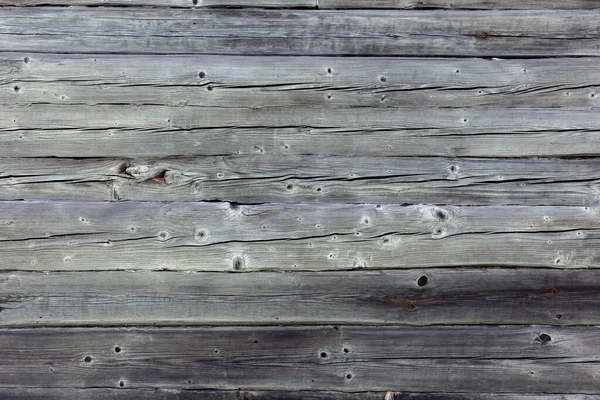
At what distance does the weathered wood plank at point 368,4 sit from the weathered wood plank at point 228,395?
4.57ft

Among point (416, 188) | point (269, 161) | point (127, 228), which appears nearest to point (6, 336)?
point (127, 228)

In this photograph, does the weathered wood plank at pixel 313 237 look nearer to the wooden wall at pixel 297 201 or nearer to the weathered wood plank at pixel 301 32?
the wooden wall at pixel 297 201

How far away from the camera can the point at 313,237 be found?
170 cm

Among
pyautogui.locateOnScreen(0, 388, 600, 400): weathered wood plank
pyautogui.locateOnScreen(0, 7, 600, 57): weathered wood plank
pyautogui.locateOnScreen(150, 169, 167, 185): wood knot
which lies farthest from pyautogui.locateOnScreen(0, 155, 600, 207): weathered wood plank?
pyautogui.locateOnScreen(0, 388, 600, 400): weathered wood plank

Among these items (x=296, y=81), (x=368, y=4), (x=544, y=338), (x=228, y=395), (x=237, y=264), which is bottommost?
(x=228, y=395)

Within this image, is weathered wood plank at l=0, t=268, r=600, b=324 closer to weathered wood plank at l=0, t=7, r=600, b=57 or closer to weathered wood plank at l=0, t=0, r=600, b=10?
weathered wood plank at l=0, t=7, r=600, b=57

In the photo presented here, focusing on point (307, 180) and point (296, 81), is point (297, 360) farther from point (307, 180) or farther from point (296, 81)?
point (296, 81)

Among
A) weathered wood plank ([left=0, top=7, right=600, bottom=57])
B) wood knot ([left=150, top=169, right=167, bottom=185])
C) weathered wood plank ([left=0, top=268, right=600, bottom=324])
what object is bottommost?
weathered wood plank ([left=0, top=268, right=600, bottom=324])

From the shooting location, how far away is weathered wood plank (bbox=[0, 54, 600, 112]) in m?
1.69

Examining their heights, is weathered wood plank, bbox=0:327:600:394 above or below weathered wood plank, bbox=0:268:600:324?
below

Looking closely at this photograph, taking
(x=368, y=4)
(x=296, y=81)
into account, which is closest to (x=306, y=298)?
(x=296, y=81)

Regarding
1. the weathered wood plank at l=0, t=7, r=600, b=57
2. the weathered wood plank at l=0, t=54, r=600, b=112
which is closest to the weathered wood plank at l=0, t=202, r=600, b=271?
the weathered wood plank at l=0, t=54, r=600, b=112

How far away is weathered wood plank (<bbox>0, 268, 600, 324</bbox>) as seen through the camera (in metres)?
1.69

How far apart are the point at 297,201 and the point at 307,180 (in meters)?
0.08
